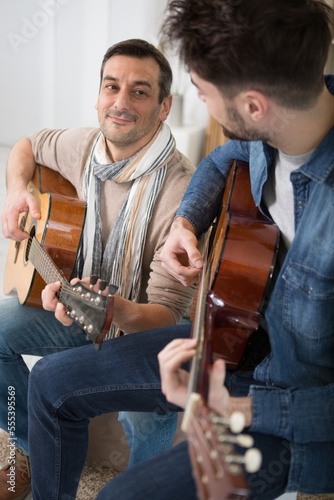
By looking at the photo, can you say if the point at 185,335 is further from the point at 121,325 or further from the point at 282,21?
the point at 282,21

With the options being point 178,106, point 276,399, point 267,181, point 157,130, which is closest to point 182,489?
point 276,399

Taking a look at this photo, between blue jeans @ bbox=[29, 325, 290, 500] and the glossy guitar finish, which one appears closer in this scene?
the glossy guitar finish

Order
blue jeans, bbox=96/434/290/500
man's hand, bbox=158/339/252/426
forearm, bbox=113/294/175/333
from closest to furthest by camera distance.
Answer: man's hand, bbox=158/339/252/426 < blue jeans, bbox=96/434/290/500 < forearm, bbox=113/294/175/333

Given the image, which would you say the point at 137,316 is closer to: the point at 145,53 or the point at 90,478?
the point at 90,478

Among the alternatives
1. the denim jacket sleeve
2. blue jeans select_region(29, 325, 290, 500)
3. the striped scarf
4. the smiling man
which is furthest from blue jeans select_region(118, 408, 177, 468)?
the denim jacket sleeve

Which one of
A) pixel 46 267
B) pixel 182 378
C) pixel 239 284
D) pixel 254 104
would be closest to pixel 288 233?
pixel 239 284

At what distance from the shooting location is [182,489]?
37.3 inches

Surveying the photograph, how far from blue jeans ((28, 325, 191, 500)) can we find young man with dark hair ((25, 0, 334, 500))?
0.70 ft

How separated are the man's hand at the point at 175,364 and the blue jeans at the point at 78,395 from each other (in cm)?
37

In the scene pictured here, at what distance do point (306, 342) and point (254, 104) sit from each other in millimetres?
488

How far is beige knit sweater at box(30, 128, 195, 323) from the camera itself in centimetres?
152

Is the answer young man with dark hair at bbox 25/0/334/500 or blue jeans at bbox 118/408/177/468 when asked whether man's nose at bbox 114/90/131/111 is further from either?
blue jeans at bbox 118/408/177/468

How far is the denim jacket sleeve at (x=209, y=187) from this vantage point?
146 cm

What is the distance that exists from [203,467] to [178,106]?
13.4ft
